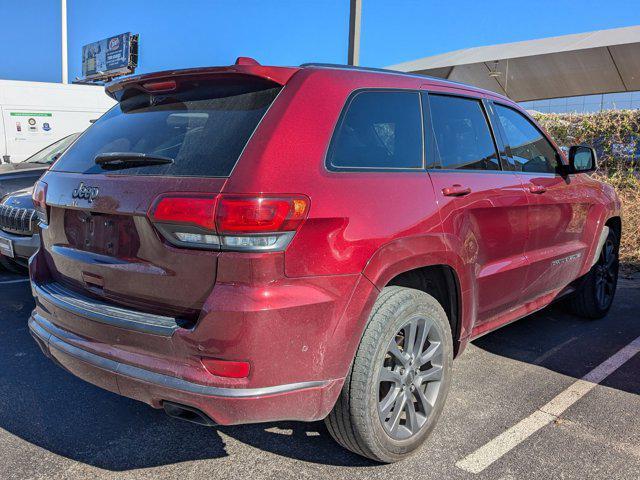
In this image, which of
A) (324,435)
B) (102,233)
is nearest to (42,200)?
(102,233)

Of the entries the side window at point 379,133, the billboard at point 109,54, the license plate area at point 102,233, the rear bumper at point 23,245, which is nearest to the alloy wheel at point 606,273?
the side window at point 379,133

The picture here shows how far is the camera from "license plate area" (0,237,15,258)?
497 centimetres

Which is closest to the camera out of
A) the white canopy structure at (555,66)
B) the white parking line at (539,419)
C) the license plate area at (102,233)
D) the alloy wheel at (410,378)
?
the license plate area at (102,233)

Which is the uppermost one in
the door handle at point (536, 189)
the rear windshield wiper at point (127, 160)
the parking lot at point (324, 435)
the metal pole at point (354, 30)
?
the metal pole at point (354, 30)

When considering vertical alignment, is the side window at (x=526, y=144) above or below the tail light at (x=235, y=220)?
above

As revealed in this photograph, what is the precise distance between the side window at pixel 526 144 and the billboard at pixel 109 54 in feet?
90.8

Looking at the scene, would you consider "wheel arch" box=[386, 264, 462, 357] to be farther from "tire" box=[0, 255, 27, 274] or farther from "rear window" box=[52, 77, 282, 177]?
"tire" box=[0, 255, 27, 274]

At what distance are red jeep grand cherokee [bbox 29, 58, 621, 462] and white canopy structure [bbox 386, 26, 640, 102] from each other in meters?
8.68

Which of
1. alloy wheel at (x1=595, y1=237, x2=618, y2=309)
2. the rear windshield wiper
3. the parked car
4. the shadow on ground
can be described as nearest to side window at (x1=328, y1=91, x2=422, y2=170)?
the rear windshield wiper

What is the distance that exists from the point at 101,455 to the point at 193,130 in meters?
1.61

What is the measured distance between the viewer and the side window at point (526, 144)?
12.1ft

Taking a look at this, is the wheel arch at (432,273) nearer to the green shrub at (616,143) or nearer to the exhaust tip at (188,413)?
the exhaust tip at (188,413)

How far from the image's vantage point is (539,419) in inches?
124

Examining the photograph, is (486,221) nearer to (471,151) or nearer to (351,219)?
(471,151)
